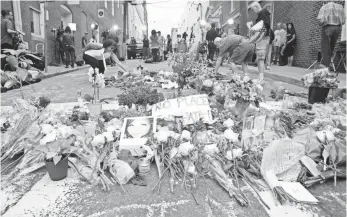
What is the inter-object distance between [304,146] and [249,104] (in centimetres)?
109

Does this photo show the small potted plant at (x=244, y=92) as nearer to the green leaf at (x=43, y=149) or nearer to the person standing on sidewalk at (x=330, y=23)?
the green leaf at (x=43, y=149)

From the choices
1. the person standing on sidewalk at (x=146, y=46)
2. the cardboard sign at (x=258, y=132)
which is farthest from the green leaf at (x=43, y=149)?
the person standing on sidewalk at (x=146, y=46)

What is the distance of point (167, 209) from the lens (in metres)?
1.77

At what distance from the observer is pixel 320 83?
4215 millimetres

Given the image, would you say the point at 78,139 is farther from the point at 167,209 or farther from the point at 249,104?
the point at 249,104

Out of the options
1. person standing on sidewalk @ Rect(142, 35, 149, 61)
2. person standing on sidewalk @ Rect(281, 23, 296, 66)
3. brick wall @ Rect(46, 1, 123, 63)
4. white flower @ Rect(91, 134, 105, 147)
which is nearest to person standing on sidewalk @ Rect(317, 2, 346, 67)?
person standing on sidewalk @ Rect(281, 23, 296, 66)

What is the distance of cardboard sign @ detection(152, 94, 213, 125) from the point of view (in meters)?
3.09

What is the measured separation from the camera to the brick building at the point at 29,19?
11047mm

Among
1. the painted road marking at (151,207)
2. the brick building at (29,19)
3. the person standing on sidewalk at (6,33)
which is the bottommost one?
the painted road marking at (151,207)

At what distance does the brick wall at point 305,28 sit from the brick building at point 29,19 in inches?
453

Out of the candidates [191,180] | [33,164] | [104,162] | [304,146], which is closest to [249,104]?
[304,146]

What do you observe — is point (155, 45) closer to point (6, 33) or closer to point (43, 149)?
point (6, 33)

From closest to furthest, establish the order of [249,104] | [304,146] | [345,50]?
[304,146] → [249,104] → [345,50]

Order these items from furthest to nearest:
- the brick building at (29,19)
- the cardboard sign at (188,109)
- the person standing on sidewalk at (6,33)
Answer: the brick building at (29,19) < the person standing on sidewalk at (6,33) < the cardboard sign at (188,109)
